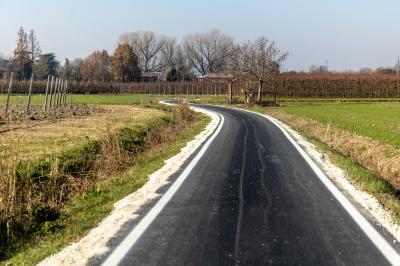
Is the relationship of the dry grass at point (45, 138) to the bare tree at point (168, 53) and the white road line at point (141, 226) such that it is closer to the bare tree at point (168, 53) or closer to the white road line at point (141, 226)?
the white road line at point (141, 226)

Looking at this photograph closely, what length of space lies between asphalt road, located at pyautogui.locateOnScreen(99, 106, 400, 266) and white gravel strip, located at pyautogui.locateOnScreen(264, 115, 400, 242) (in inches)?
16.1

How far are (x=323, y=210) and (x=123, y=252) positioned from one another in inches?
137

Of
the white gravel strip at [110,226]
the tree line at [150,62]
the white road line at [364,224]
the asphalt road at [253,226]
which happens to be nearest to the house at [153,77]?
the tree line at [150,62]

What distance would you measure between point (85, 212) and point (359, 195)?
4.88 m

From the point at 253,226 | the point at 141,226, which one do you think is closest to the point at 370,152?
the point at 253,226

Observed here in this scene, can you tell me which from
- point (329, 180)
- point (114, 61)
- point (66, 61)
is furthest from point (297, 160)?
point (66, 61)

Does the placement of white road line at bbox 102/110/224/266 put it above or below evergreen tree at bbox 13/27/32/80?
below

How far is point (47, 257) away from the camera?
5527 millimetres

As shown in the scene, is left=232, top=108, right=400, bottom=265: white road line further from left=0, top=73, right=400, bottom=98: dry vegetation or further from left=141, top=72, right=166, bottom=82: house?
left=141, top=72, right=166, bottom=82: house

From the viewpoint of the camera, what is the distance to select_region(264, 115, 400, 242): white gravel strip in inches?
259

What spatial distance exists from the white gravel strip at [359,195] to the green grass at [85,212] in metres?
4.13

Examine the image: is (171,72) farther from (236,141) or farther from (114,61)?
(236,141)

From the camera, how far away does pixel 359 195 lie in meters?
8.46

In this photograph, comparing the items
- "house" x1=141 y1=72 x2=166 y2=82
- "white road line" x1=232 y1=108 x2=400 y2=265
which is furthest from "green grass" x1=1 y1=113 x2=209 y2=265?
"house" x1=141 y1=72 x2=166 y2=82
